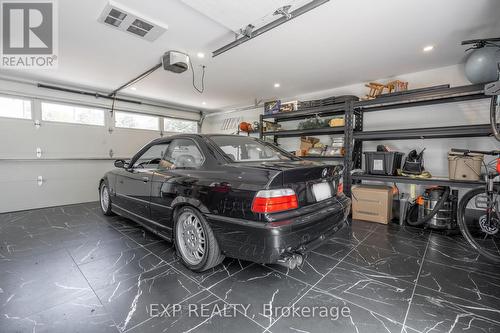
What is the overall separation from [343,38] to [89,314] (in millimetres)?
3538

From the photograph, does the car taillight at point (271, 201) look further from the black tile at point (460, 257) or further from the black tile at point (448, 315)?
the black tile at point (460, 257)

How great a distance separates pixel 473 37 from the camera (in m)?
2.58

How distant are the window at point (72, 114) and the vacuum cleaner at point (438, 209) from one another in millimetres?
6626

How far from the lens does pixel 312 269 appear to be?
2031mm

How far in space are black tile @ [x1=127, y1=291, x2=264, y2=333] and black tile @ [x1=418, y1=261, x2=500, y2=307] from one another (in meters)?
1.53

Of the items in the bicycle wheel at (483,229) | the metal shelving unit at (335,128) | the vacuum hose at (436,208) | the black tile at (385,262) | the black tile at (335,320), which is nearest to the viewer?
the black tile at (335,320)

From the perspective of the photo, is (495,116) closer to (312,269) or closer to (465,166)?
(465,166)

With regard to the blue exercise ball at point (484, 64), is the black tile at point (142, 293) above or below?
below

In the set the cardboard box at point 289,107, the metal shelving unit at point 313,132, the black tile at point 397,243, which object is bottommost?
the black tile at point 397,243

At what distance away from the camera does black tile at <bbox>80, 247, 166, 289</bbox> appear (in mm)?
1860

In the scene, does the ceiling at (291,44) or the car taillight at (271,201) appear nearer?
the car taillight at (271,201)

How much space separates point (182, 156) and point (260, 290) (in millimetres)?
1442

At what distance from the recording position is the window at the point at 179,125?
6.48m

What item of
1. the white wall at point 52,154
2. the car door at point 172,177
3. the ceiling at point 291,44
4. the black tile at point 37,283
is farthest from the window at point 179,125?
the black tile at point 37,283
